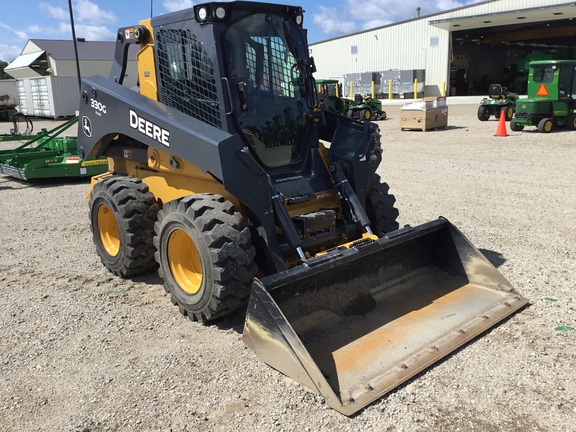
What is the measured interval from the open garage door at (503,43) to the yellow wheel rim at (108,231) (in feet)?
94.2

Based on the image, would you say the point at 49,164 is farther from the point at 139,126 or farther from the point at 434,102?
the point at 434,102

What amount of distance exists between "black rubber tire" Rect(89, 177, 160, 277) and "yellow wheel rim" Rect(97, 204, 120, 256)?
9 centimetres

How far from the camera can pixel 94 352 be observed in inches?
152

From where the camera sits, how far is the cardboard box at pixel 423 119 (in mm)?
17750

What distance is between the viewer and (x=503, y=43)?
4338cm

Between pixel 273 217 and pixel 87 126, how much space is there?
2.56 meters

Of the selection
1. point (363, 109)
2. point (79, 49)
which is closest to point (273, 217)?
point (363, 109)

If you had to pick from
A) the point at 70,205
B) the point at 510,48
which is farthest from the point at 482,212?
the point at 510,48

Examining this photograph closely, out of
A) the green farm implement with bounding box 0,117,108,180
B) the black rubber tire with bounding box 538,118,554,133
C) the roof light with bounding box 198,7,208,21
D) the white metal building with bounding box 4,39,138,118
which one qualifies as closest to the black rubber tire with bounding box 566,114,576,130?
the black rubber tire with bounding box 538,118,554,133

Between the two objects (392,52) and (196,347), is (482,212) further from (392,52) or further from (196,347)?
(392,52)

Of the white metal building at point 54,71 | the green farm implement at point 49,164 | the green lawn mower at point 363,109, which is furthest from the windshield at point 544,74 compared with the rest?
the white metal building at point 54,71

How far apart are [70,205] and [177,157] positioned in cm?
481

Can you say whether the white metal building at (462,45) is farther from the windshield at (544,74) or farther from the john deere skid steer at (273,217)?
the john deere skid steer at (273,217)

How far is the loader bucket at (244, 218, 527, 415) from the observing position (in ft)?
10.9
